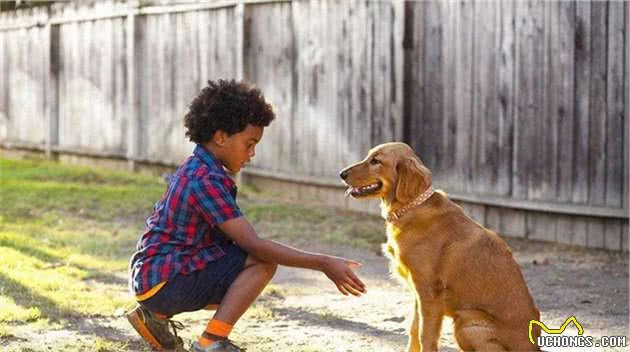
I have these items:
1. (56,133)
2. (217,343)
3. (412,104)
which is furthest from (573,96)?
(56,133)

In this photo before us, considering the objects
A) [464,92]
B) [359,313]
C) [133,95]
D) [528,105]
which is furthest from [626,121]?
[133,95]

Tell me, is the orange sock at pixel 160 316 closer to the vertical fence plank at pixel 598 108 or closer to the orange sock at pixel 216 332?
the orange sock at pixel 216 332

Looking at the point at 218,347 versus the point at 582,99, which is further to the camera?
the point at 582,99

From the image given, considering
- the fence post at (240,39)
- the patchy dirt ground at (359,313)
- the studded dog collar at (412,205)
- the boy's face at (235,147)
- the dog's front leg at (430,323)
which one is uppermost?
the fence post at (240,39)

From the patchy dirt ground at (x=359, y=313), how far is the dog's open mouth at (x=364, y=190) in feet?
2.95

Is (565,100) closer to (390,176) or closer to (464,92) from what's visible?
(464,92)

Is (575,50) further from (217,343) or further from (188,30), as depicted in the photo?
(188,30)

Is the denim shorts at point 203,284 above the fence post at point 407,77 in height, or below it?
below

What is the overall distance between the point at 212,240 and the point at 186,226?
185 millimetres

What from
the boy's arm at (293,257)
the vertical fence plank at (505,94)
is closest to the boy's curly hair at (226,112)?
the boy's arm at (293,257)

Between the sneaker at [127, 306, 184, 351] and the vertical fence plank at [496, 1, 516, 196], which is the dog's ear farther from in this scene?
the vertical fence plank at [496, 1, 516, 196]

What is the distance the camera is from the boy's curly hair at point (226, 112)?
5.97m

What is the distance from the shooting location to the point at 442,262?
5742mm

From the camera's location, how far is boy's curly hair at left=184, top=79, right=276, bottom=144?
19.6 ft
